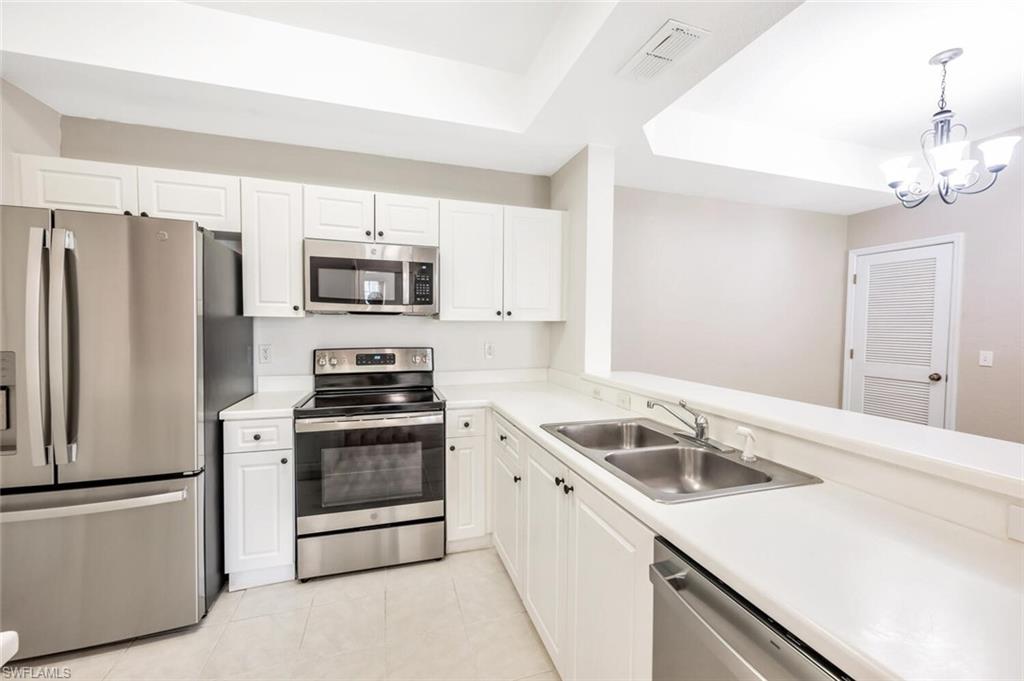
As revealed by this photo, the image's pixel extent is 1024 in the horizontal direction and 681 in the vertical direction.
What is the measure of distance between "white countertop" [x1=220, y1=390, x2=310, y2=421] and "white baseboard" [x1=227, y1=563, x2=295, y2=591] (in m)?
0.79

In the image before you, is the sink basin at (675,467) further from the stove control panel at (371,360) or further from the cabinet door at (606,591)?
the stove control panel at (371,360)

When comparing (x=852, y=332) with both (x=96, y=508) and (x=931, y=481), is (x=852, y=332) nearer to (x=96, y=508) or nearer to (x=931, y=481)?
(x=931, y=481)

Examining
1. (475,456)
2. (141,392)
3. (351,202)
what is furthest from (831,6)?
(141,392)

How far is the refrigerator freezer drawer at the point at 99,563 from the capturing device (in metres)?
1.59

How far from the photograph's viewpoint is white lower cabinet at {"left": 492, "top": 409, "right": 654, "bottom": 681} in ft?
3.49

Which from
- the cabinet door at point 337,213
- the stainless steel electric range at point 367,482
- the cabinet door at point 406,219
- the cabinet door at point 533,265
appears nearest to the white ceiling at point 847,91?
the cabinet door at point 533,265

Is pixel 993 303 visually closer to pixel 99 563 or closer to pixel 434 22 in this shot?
pixel 434 22

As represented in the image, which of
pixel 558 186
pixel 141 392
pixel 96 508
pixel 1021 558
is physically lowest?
pixel 96 508

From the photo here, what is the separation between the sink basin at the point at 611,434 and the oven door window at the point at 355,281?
1356mm

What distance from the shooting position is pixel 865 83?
2.49 m

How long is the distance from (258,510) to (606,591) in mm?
1784

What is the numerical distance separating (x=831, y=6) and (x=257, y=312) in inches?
128

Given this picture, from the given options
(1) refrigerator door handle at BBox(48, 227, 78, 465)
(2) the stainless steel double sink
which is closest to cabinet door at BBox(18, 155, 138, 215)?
(1) refrigerator door handle at BBox(48, 227, 78, 465)

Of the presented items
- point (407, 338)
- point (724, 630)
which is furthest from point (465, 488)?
point (724, 630)
